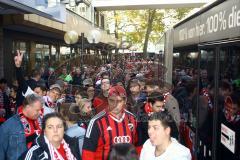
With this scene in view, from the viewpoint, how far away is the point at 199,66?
20.0ft

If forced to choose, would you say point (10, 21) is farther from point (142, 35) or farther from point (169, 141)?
point (142, 35)

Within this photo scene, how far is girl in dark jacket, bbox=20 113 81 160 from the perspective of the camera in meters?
3.77

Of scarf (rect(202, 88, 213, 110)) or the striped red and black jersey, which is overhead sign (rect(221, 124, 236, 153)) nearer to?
scarf (rect(202, 88, 213, 110))

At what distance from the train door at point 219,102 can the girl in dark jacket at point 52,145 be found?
159cm

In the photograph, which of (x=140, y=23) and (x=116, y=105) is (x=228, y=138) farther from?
(x=140, y=23)

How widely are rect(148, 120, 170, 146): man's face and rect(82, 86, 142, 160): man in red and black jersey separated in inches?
34.5

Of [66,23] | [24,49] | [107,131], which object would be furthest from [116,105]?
[24,49]

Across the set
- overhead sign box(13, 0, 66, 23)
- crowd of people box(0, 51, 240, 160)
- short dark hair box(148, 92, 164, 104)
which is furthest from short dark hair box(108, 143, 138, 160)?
overhead sign box(13, 0, 66, 23)

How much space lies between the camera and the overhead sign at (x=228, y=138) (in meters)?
4.24

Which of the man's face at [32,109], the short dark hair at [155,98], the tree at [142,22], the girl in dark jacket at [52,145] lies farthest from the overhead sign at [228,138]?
the tree at [142,22]

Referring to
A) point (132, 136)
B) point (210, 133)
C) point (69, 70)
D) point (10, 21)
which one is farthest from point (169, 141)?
point (10, 21)

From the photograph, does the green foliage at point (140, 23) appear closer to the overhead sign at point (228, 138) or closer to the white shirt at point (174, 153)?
the overhead sign at point (228, 138)

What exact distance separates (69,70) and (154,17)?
27842 millimetres

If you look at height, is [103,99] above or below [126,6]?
below
